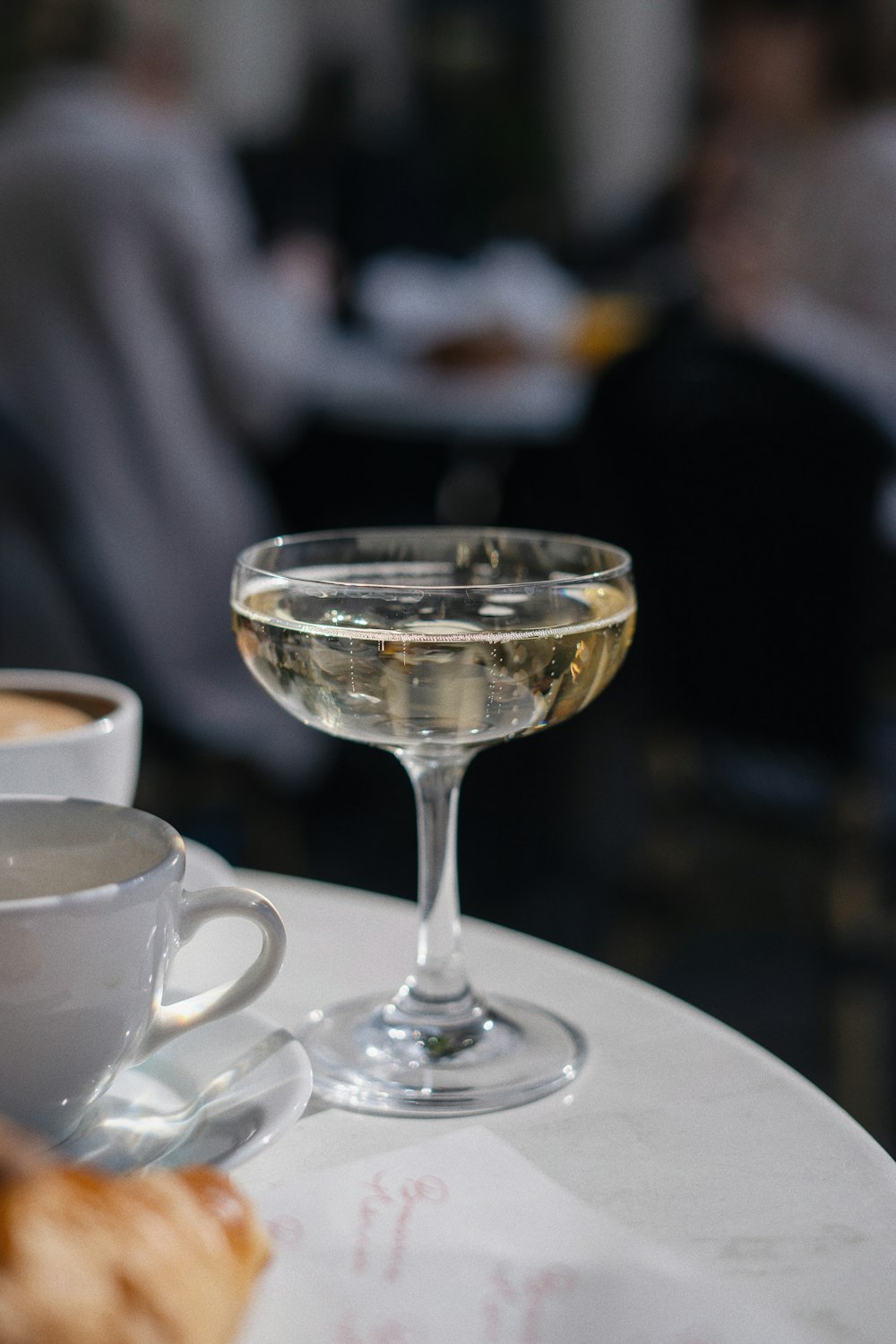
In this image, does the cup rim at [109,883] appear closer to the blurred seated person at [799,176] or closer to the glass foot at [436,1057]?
the glass foot at [436,1057]

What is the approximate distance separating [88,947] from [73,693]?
212 mm

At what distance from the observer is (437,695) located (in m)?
0.42

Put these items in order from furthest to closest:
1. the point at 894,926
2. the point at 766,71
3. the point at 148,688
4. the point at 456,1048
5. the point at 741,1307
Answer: the point at 766,71
the point at 894,926
the point at 148,688
the point at 456,1048
the point at 741,1307

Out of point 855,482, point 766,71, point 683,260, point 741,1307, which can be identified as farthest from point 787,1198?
point 683,260

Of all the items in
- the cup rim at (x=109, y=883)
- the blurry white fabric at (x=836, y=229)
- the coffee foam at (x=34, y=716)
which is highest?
the blurry white fabric at (x=836, y=229)

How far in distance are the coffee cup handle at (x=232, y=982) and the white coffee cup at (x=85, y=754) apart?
0.08 m

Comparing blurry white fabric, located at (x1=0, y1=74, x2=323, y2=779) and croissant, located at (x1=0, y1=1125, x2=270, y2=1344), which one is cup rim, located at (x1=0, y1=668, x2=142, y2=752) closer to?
croissant, located at (x1=0, y1=1125, x2=270, y2=1344)

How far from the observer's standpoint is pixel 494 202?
185 inches

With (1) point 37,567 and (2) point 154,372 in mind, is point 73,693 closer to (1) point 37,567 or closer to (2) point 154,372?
(1) point 37,567

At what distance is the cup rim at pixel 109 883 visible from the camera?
33 cm

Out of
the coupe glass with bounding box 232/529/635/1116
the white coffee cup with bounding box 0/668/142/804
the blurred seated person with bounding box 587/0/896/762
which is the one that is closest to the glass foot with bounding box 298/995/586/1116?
the coupe glass with bounding box 232/529/635/1116

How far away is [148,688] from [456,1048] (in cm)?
101

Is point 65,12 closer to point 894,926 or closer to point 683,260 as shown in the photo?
point 683,260

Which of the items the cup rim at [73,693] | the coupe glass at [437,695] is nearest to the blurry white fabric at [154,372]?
the cup rim at [73,693]
